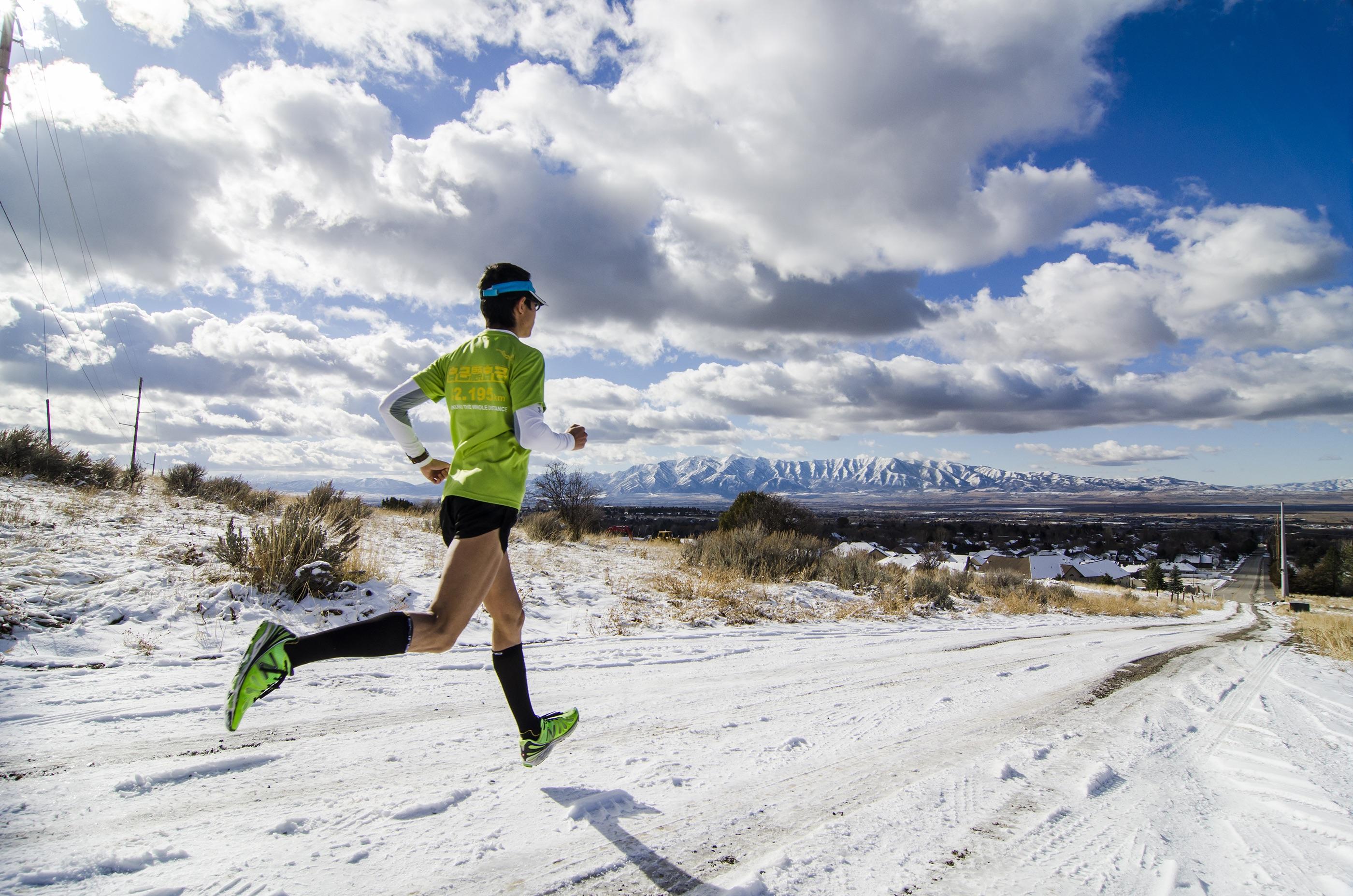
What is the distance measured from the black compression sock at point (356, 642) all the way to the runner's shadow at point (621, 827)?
79 cm

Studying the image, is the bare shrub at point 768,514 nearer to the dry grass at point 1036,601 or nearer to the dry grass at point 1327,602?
the dry grass at point 1036,601

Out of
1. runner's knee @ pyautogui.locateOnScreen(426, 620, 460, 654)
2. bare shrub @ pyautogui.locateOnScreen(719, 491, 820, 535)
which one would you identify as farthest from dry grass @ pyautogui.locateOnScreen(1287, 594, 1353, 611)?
runner's knee @ pyautogui.locateOnScreen(426, 620, 460, 654)

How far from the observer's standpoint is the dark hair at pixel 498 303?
2.52 meters

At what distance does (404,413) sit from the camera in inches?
110

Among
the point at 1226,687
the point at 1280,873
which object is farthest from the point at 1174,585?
the point at 1280,873

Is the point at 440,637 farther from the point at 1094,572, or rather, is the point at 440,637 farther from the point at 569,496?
the point at 1094,572

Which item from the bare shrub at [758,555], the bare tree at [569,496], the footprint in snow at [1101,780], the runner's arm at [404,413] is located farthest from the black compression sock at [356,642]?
the bare tree at [569,496]

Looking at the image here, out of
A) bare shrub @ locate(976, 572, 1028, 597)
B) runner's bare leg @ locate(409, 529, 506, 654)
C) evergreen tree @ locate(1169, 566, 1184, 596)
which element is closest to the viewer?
runner's bare leg @ locate(409, 529, 506, 654)

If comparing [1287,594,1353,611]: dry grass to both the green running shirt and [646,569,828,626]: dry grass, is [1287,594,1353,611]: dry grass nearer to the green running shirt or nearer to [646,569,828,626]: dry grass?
[646,569,828,626]: dry grass

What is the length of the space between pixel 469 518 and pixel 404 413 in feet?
2.80

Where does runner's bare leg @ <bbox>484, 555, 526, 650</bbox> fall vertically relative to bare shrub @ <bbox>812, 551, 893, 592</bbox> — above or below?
above

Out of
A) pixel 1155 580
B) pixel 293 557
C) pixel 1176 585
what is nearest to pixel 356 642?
pixel 293 557

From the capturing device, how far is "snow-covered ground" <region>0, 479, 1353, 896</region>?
1652 mm

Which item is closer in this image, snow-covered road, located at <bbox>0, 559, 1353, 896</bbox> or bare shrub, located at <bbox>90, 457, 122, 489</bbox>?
snow-covered road, located at <bbox>0, 559, 1353, 896</bbox>
